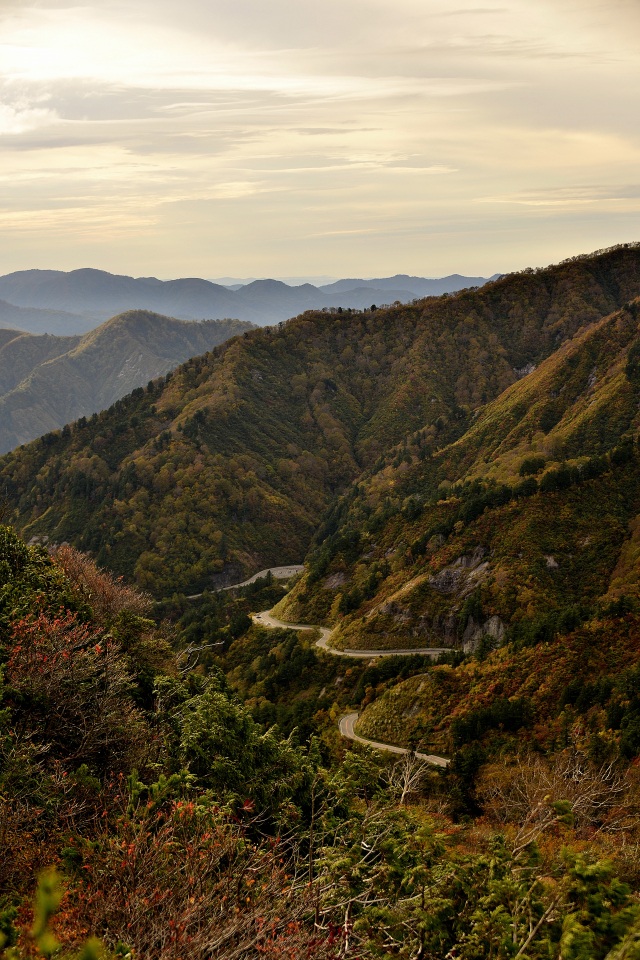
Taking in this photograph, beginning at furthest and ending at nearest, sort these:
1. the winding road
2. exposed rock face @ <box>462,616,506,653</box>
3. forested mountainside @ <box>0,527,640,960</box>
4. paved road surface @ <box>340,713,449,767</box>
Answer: exposed rock face @ <box>462,616,506,653</box> → the winding road → paved road surface @ <box>340,713,449,767</box> → forested mountainside @ <box>0,527,640,960</box>

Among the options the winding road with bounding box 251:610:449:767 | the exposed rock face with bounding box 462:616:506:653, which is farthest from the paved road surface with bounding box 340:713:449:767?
the exposed rock face with bounding box 462:616:506:653

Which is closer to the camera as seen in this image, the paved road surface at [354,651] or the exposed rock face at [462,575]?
the paved road surface at [354,651]

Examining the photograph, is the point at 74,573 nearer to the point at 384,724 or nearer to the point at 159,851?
the point at 384,724

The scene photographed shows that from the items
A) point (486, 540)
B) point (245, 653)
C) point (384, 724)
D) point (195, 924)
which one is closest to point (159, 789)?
point (195, 924)

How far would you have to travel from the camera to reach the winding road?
62.3m

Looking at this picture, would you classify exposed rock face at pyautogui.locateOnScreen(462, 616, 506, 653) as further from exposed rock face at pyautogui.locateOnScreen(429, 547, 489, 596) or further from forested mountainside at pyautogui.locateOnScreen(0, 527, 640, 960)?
forested mountainside at pyautogui.locateOnScreen(0, 527, 640, 960)

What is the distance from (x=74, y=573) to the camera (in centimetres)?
6344

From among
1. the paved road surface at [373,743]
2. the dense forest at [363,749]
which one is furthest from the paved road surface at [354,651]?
the paved road surface at [373,743]

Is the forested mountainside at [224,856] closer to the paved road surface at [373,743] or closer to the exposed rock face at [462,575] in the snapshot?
the paved road surface at [373,743]

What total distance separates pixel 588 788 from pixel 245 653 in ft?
271

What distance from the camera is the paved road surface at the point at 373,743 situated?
6034 centimetres

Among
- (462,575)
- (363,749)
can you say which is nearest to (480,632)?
(462,575)

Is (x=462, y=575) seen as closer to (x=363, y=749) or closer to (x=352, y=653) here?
(x=352, y=653)

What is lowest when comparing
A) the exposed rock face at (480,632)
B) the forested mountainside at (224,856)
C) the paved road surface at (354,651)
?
the paved road surface at (354,651)
